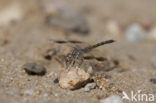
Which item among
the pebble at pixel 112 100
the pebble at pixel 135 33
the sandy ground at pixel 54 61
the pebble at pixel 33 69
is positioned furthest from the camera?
the pebble at pixel 135 33

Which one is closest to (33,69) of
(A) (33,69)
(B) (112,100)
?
(A) (33,69)

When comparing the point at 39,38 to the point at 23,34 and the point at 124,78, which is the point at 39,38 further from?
the point at 124,78

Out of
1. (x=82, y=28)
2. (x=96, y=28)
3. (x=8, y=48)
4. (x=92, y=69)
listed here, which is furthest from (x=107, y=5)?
(x=92, y=69)

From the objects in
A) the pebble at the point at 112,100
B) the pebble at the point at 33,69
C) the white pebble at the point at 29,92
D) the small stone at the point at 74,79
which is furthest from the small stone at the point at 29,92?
the pebble at the point at 112,100

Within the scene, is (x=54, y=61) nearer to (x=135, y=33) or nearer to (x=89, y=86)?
(x=89, y=86)

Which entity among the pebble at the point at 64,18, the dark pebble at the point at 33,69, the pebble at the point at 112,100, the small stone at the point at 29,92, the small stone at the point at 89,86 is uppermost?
the pebble at the point at 64,18

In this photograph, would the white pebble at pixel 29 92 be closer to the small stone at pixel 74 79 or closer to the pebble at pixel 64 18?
the small stone at pixel 74 79

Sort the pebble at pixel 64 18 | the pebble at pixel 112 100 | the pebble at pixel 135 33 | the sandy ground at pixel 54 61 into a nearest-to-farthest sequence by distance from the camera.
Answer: the pebble at pixel 112 100, the sandy ground at pixel 54 61, the pebble at pixel 64 18, the pebble at pixel 135 33
